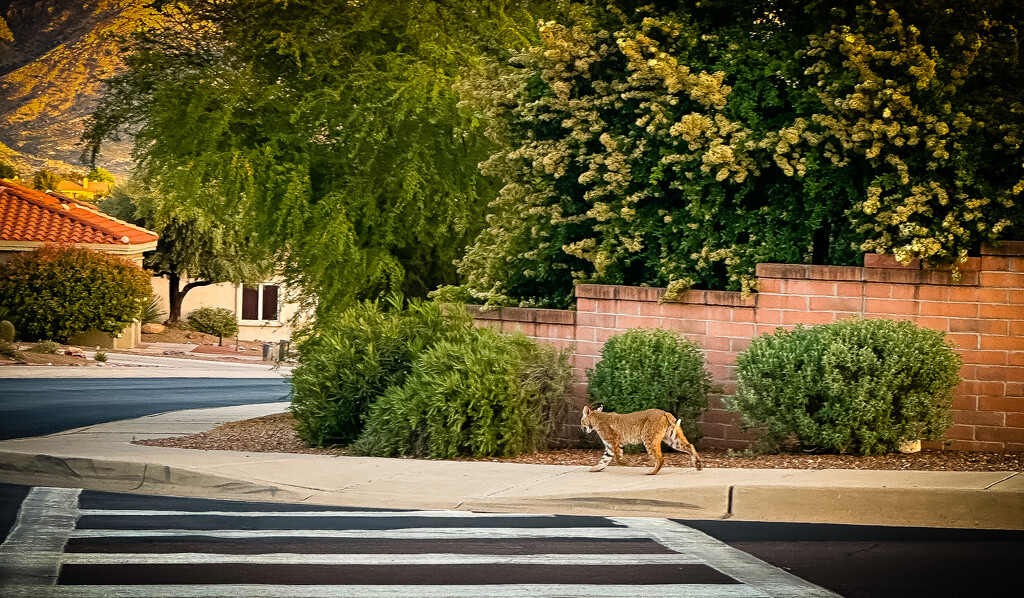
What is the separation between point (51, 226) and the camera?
4128 centimetres

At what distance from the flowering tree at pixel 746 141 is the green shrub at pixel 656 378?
0.76 metres

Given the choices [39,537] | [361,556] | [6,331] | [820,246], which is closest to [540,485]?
[361,556]

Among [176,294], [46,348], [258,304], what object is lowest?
[46,348]

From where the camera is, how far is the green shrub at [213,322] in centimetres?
5062

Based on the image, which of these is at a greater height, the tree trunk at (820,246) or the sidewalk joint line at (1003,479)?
the tree trunk at (820,246)

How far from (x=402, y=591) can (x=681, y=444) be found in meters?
4.36

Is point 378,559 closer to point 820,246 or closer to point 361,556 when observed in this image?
point 361,556

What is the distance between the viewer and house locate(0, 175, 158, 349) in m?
39.1

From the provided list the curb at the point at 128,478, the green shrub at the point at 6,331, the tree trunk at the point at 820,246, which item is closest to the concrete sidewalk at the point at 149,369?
the green shrub at the point at 6,331

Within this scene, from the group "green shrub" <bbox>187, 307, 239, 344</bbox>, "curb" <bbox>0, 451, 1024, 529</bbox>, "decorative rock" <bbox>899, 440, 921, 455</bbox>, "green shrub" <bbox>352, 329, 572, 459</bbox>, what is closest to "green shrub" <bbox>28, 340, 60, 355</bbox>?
"green shrub" <bbox>187, 307, 239, 344</bbox>

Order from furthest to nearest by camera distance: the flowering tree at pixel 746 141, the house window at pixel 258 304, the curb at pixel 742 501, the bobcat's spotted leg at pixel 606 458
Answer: the house window at pixel 258 304, the flowering tree at pixel 746 141, the bobcat's spotted leg at pixel 606 458, the curb at pixel 742 501

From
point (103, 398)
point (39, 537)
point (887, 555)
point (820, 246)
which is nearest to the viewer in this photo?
point (887, 555)

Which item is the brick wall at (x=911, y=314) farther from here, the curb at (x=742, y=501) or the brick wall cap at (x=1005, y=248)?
the curb at (x=742, y=501)

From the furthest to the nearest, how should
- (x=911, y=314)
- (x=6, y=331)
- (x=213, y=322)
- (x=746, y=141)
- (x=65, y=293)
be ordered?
(x=213, y=322)
(x=65, y=293)
(x=6, y=331)
(x=746, y=141)
(x=911, y=314)
